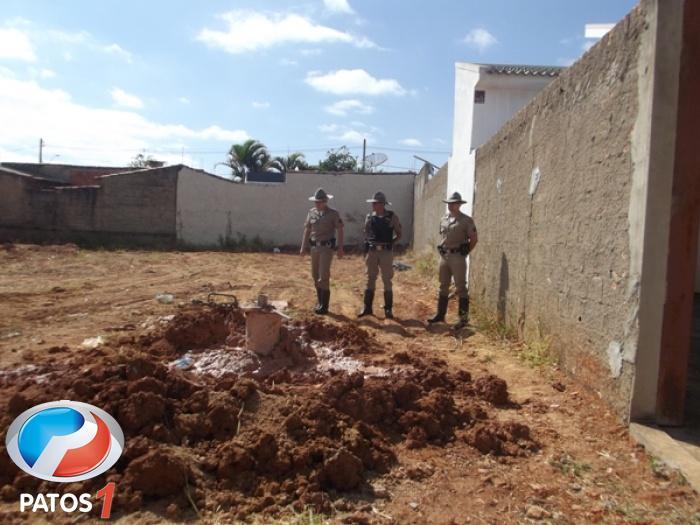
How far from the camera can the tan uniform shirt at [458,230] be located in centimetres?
601

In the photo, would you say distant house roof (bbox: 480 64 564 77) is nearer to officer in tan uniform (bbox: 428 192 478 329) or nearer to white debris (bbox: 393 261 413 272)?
white debris (bbox: 393 261 413 272)

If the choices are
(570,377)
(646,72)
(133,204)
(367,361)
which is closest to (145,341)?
(367,361)

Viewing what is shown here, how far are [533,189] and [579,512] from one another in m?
3.27

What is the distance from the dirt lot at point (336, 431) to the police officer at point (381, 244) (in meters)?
1.61

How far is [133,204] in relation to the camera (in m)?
17.0

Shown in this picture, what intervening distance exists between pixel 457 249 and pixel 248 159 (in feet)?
86.6

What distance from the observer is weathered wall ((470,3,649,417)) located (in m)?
3.08

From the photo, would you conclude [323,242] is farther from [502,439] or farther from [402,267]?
[402,267]

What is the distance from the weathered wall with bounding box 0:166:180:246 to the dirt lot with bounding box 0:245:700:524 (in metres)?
12.7

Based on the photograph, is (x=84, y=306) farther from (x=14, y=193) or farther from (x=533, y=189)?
(x=14, y=193)

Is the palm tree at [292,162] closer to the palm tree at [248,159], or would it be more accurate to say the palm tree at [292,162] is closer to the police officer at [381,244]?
the palm tree at [248,159]

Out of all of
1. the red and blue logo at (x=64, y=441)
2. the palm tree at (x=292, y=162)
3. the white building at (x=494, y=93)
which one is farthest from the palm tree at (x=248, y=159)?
the red and blue logo at (x=64, y=441)

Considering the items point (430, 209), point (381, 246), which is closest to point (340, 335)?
point (381, 246)

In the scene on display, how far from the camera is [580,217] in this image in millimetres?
3725
